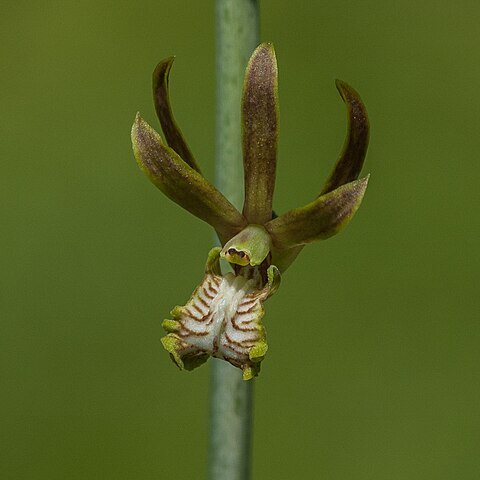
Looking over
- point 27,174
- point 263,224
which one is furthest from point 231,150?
point 27,174

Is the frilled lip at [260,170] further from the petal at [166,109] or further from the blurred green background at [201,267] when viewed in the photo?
the blurred green background at [201,267]

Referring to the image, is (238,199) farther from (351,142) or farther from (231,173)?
(351,142)

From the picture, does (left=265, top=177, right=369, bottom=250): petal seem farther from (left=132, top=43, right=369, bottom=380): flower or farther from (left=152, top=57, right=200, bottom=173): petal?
(left=152, top=57, right=200, bottom=173): petal

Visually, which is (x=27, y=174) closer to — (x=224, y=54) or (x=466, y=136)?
(x=466, y=136)

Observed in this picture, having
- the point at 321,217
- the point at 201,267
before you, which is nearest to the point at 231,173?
the point at 321,217

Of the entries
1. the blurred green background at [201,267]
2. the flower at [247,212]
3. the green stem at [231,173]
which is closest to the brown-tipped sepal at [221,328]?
the flower at [247,212]

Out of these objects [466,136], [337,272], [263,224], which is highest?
[466,136]
